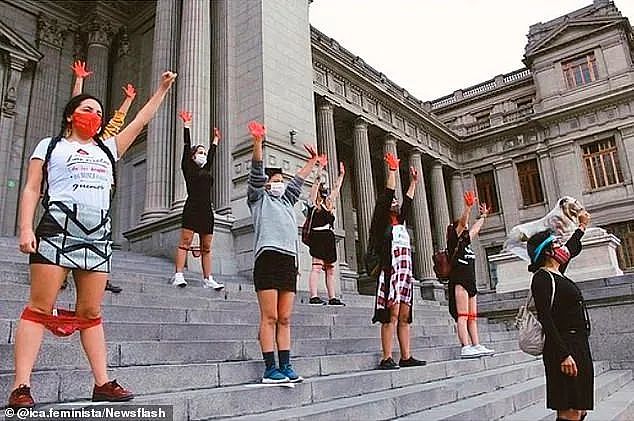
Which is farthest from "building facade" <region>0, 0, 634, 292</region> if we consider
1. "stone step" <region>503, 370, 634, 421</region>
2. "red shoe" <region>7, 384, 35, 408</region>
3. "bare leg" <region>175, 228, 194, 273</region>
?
"red shoe" <region>7, 384, 35, 408</region>

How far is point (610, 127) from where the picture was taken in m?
24.6

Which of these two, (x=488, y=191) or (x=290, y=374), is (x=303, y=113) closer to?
(x=290, y=374)

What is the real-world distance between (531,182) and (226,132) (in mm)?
21198

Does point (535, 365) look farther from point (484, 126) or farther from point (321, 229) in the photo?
point (484, 126)

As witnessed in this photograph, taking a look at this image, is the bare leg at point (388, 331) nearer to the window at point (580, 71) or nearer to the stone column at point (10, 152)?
the stone column at point (10, 152)

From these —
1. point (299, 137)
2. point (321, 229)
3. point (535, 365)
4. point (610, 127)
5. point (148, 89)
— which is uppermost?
point (610, 127)

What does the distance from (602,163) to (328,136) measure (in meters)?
14.8

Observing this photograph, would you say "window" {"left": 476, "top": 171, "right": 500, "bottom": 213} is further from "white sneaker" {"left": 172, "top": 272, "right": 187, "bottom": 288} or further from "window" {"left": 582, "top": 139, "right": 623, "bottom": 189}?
"white sneaker" {"left": 172, "top": 272, "right": 187, "bottom": 288}

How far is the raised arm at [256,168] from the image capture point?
3977 millimetres

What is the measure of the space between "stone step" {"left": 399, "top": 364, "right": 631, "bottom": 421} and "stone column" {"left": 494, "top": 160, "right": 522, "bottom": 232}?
2235cm

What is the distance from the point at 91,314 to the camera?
8.78 feet

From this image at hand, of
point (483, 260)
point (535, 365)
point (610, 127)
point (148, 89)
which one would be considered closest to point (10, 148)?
point (148, 89)

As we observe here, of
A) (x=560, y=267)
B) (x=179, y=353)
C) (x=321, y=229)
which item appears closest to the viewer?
(x=560, y=267)

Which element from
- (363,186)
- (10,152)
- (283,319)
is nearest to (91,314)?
(283,319)
